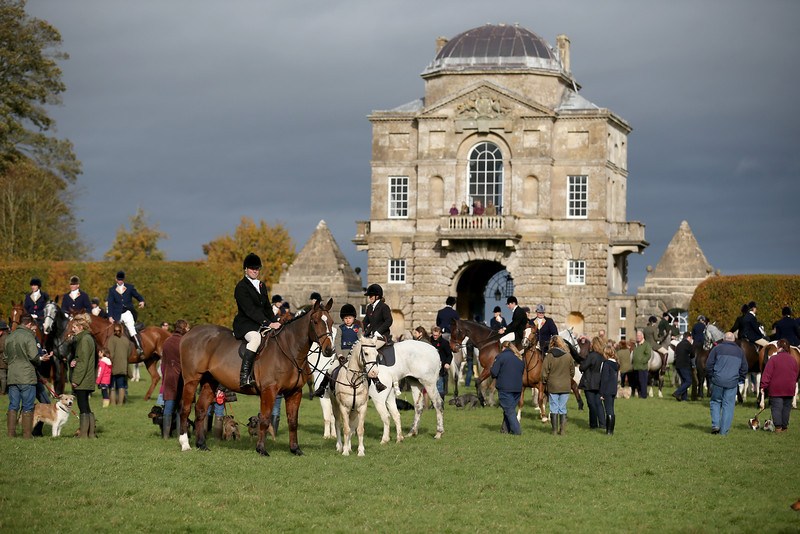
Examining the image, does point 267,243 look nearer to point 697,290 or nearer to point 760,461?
point 697,290

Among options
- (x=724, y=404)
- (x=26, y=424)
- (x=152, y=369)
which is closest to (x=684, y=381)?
(x=724, y=404)

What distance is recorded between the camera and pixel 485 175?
191 ft

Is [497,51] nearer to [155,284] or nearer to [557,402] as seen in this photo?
[155,284]

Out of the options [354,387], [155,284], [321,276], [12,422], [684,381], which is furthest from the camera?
[321,276]

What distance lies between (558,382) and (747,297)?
2934 cm

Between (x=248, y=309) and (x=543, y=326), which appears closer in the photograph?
(x=248, y=309)

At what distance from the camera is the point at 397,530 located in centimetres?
1423

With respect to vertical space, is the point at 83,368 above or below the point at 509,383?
above

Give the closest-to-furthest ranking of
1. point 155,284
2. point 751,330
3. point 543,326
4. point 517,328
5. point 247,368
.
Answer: point 247,368
point 517,328
point 543,326
point 751,330
point 155,284

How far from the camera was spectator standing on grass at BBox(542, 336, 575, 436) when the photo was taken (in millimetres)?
24031

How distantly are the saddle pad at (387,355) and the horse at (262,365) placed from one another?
84.6 inches

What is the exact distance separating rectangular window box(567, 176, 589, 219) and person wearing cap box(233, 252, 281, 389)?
38816 mm

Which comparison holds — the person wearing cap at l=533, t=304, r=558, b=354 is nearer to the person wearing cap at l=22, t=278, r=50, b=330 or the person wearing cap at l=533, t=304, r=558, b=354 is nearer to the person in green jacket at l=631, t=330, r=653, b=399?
the person in green jacket at l=631, t=330, r=653, b=399

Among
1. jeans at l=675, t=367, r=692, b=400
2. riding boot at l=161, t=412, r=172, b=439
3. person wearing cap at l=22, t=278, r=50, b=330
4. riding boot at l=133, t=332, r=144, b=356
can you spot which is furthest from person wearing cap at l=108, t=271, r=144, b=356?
jeans at l=675, t=367, r=692, b=400
